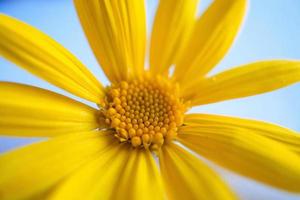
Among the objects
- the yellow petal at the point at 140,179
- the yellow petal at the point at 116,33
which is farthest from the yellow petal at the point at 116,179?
the yellow petal at the point at 116,33

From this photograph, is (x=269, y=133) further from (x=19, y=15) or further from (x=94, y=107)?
(x=19, y=15)

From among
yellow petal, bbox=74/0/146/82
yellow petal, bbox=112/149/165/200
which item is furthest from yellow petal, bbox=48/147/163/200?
yellow petal, bbox=74/0/146/82

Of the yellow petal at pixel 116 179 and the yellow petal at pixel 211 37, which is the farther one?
the yellow petal at pixel 211 37

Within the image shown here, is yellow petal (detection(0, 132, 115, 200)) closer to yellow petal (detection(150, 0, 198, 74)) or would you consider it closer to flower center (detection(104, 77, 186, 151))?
A: flower center (detection(104, 77, 186, 151))

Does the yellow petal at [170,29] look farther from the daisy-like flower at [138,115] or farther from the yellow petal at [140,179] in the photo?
the yellow petal at [140,179]

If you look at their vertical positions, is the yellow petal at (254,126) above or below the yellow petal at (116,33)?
below

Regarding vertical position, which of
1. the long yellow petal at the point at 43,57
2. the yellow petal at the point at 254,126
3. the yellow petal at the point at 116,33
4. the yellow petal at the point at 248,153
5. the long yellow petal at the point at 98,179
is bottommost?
the long yellow petal at the point at 98,179

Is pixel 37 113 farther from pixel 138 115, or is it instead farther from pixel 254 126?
pixel 254 126
